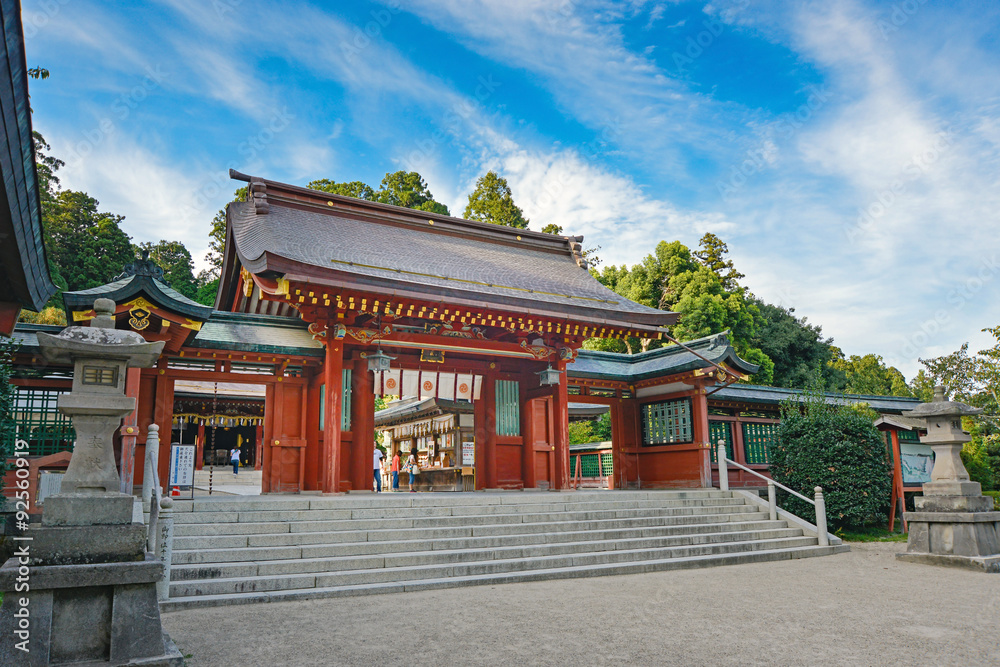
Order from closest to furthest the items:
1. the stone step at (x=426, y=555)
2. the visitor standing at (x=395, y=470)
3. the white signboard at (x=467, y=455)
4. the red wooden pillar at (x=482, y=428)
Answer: the stone step at (x=426, y=555) < the red wooden pillar at (x=482, y=428) < the white signboard at (x=467, y=455) < the visitor standing at (x=395, y=470)

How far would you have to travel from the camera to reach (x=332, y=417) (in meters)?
11.2

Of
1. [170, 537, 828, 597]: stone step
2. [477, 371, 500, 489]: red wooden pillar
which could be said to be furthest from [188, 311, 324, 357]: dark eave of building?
[170, 537, 828, 597]: stone step

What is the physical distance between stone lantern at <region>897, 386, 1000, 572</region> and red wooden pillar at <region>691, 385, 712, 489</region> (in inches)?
191

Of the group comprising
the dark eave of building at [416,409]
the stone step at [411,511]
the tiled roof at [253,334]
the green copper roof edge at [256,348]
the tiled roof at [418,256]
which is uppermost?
the tiled roof at [418,256]

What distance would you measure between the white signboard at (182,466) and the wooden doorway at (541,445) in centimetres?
708

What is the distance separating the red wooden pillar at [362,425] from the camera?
12.3 m

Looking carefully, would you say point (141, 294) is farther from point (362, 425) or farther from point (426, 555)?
point (426, 555)

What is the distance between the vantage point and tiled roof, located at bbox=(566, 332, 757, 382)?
14180 mm

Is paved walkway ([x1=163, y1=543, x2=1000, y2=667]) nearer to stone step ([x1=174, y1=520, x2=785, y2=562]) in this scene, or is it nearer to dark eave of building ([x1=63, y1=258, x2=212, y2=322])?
stone step ([x1=174, y1=520, x2=785, y2=562])

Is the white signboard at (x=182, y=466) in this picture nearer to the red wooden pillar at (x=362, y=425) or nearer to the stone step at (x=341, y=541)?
the stone step at (x=341, y=541)

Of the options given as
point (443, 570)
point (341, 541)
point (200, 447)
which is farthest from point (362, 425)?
point (200, 447)

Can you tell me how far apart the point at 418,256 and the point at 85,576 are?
1105 cm

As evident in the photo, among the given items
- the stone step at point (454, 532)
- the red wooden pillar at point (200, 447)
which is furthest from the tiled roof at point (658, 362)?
the red wooden pillar at point (200, 447)

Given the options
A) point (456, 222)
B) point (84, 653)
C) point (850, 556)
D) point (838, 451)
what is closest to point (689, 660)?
point (84, 653)
